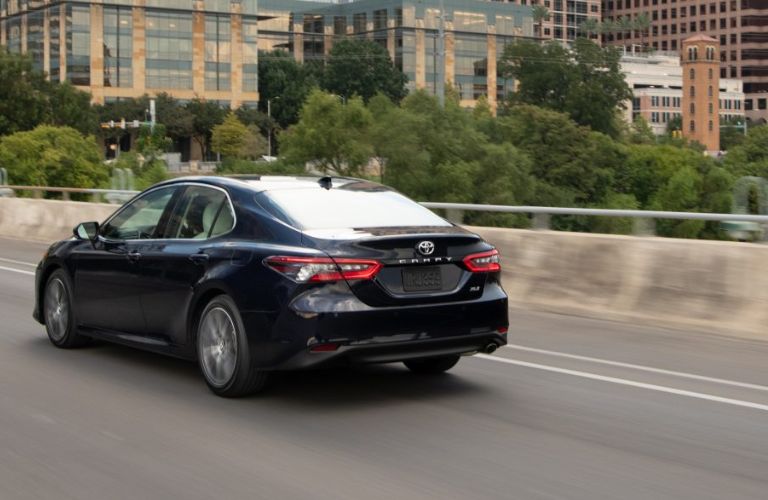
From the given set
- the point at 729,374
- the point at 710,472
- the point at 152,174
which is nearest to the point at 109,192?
the point at 729,374

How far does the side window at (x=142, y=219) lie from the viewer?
869cm

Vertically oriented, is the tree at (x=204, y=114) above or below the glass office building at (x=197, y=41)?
below

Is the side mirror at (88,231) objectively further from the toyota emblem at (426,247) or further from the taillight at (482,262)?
the taillight at (482,262)

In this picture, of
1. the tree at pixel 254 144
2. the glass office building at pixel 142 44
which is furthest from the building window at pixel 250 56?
the tree at pixel 254 144

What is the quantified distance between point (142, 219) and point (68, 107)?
9692 cm

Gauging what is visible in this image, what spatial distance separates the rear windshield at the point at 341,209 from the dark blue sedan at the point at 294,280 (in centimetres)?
1

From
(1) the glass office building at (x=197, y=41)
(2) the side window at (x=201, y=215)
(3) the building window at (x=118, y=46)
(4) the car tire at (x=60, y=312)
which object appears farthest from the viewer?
(3) the building window at (x=118, y=46)

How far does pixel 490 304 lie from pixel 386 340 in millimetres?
830

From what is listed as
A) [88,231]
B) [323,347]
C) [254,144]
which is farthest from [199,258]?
[254,144]

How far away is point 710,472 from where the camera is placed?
590 cm

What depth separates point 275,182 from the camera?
833 cm

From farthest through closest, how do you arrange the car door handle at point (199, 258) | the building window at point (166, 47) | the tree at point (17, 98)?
1. the building window at point (166, 47)
2. the tree at point (17, 98)
3. the car door handle at point (199, 258)

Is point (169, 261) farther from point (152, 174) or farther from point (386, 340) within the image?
point (152, 174)

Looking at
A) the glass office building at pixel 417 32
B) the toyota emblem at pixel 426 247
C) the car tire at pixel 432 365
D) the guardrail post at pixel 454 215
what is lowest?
the car tire at pixel 432 365
